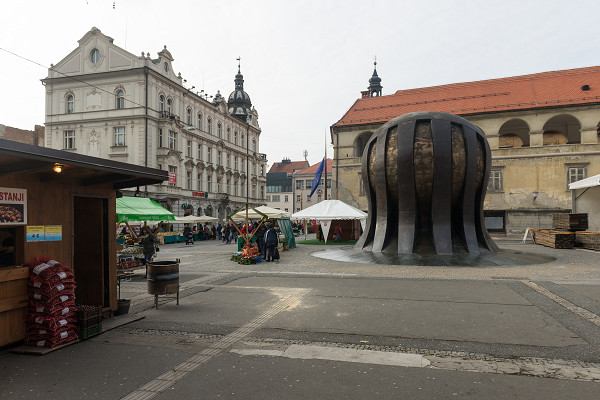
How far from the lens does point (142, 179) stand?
796 cm

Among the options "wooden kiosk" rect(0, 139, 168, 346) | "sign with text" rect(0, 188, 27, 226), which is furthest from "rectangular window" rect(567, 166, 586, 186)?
"sign with text" rect(0, 188, 27, 226)

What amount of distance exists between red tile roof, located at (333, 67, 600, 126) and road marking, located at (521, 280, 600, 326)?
31749 mm

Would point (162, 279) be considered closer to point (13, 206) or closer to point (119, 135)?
point (13, 206)

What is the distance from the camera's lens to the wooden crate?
216 inches

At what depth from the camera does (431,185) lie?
1627 cm

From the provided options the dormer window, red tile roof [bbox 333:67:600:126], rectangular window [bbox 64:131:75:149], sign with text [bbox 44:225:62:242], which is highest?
the dormer window

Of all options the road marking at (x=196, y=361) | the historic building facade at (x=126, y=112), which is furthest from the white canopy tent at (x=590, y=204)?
the historic building facade at (x=126, y=112)

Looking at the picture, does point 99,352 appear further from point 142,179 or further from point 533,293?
point 533,293

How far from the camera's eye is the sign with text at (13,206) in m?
5.54

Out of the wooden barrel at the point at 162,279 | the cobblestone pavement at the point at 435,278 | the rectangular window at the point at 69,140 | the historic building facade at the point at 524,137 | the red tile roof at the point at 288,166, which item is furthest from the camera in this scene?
the red tile roof at the point at 288,166

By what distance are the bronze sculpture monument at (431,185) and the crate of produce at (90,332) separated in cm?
1265

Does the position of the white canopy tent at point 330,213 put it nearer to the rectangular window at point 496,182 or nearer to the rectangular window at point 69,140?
the rectangular window at point 496,182

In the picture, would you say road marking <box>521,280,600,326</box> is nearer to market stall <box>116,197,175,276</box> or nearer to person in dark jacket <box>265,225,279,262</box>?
person in dark jacket <box>265,225,279,262</box>

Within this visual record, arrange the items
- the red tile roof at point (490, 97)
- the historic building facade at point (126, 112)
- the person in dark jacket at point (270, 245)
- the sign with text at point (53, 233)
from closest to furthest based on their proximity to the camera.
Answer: the sign with text at point (53, 233) → the person in dark jacket at point (270, 245) → the red tile roof at point (490, 97) → the historic building facade at point (126, 112)
